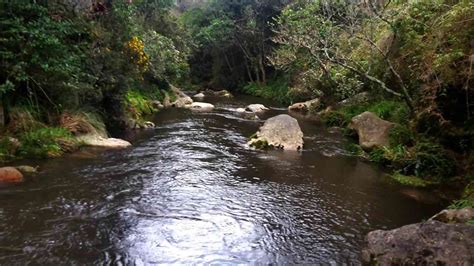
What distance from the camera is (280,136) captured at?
1400 centimetres

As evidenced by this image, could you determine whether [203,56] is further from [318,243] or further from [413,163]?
[318,243]

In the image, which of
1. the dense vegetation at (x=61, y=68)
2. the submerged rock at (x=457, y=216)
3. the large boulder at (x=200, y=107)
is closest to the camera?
the submerged rock at (x=457, y=216)

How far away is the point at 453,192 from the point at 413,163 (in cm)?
143

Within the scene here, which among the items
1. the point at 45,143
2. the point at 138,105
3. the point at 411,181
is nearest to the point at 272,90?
the point at 138,105

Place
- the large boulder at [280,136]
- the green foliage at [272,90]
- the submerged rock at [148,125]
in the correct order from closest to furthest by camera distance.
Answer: the large boulder at [280,136]
the submerged rock at [148,125]
the green foliage at [272,90]

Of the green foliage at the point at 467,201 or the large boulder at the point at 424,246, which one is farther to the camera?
the green foliage at the point at 467,201

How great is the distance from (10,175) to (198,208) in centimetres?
396

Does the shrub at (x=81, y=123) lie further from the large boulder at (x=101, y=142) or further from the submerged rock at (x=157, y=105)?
the submerged rock at (x=157, y=105)

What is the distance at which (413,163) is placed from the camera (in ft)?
35.1

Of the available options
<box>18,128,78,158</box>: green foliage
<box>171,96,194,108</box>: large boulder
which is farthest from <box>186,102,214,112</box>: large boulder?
<box>18,128,78,158</box>: green foliage

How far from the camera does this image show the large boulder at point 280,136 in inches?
539

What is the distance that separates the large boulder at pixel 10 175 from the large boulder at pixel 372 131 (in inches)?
378

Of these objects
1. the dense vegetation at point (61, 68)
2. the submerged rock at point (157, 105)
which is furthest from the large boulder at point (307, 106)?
the dense vegetation at point (61, 68)

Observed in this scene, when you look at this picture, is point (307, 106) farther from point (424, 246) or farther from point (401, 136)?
point (424, 246)
